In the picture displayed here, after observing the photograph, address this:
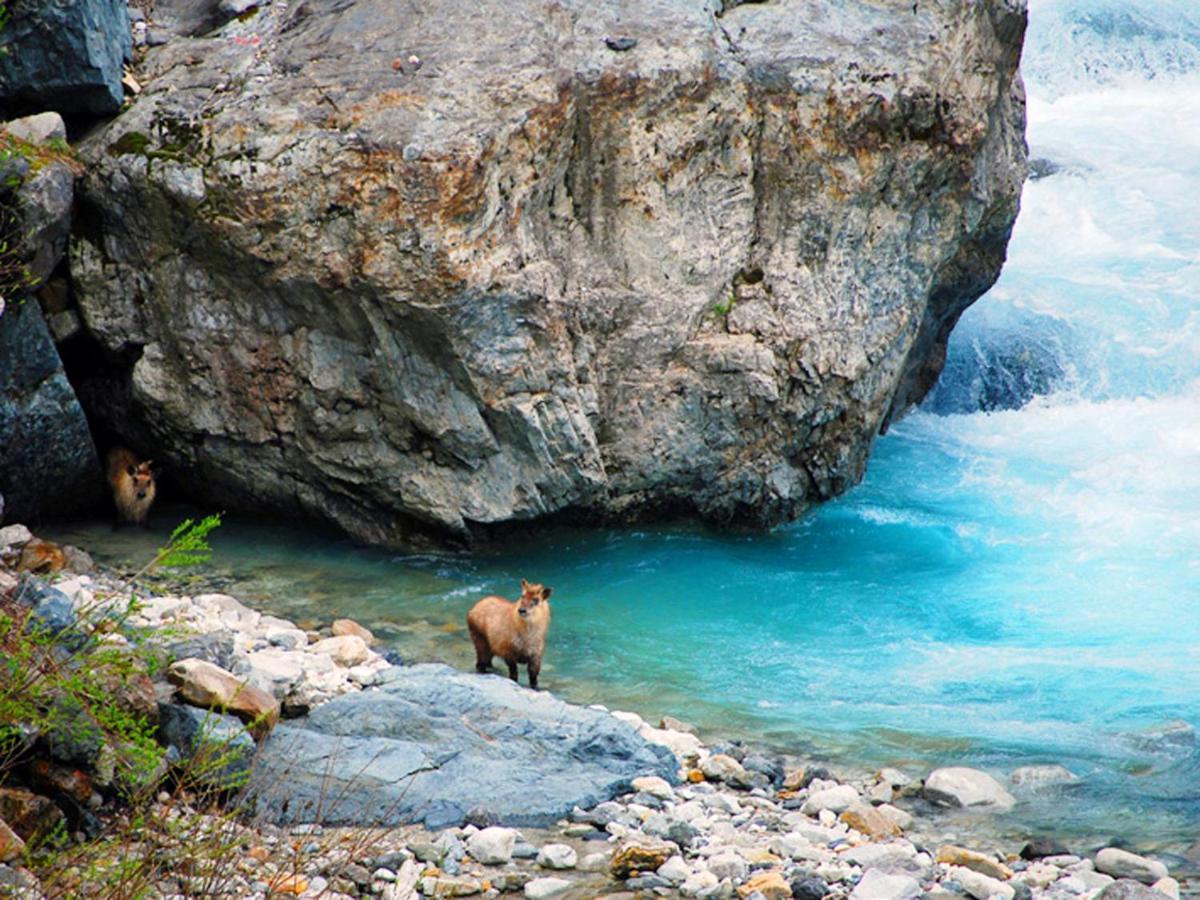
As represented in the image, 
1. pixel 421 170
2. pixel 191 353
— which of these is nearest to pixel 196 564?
pixel 191 353

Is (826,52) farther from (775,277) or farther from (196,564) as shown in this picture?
(196,564)

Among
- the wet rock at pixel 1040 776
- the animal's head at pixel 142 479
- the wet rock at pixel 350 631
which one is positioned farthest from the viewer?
the animal's head at pixel 142 479

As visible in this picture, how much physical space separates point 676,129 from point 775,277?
1.90m

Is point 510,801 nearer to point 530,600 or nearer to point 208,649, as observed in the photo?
point 208,649

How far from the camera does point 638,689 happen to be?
10.8 metres

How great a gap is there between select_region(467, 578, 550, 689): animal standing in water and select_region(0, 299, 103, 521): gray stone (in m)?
5.14

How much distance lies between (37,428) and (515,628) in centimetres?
559

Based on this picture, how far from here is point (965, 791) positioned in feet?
28.6

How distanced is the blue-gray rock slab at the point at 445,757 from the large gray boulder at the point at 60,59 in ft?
22.9

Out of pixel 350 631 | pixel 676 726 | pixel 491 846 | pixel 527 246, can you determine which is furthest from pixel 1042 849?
pixel 527 246

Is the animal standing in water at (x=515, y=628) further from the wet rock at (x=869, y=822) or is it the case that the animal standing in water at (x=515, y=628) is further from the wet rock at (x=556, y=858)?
the wet rock at (x=556, y=858)

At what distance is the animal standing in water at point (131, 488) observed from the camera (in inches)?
519

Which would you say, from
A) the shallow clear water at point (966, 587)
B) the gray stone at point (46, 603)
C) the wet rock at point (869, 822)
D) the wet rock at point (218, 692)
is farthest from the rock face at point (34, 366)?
the wet rock at point (869, 822)

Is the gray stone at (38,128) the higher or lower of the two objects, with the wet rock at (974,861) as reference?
higher
